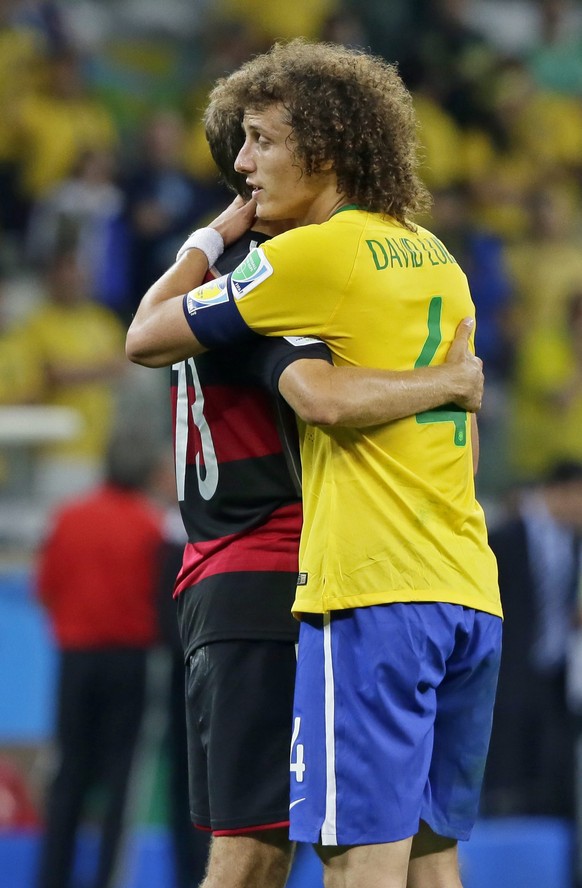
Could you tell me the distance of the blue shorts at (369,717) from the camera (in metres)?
3.01

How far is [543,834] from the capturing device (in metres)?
7.64

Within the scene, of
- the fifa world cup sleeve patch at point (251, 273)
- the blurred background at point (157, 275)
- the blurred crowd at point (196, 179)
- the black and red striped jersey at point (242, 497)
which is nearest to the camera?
the fifa world cup sleeve patch at point (251, 273)

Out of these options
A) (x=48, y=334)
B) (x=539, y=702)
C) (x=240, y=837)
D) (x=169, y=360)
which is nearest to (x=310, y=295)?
(x=169, y=360)

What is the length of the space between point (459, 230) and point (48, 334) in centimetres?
293

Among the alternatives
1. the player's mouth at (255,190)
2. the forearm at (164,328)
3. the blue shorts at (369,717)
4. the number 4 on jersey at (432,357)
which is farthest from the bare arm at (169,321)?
the blue shorts at (369,717)

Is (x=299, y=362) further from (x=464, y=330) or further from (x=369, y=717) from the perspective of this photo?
(x=369, y=717)

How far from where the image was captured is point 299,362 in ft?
10.1

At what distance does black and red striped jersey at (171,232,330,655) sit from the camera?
3.37 metres

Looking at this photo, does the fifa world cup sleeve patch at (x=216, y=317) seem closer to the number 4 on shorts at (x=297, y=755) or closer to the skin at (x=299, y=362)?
the skin at (x=299, y=362)

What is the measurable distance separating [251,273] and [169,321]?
0.22 metres

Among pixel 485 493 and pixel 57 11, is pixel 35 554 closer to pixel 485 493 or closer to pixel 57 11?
pixel 485 493

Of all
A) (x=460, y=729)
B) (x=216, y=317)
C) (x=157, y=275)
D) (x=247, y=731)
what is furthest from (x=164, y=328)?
(x=157, y=275)

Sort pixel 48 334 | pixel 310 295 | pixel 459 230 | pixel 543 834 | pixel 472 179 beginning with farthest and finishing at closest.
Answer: pixel 472 179, pixel 459 230, pixel 48 334, pixel 543 834, pixel 310 295

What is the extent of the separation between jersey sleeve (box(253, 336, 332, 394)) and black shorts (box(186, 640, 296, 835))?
0.62 m
